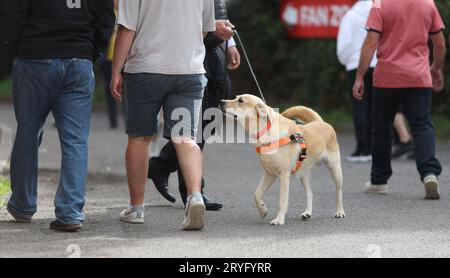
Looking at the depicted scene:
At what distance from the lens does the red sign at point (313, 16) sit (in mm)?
16094

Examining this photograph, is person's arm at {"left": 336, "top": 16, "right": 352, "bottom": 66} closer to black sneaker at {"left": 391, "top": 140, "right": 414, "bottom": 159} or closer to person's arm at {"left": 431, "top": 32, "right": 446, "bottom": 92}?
black sneaker at {"left": 391, "top": 140, "right": 414, "bottom": 159}

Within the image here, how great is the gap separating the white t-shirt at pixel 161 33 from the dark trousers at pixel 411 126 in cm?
254

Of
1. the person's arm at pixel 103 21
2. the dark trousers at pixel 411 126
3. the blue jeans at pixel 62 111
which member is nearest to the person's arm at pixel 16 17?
the blue jeans at pixel 62 111

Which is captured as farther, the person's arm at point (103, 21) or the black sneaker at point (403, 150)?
the black sneaker at point (403, 150)

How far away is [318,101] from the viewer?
16.6 metres

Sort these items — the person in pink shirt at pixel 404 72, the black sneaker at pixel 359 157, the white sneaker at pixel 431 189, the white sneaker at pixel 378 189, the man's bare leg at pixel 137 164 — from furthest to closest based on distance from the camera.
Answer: the black sneaker at pixel 359 157 < the white sneaker at pixel 378 189 < the person in pink shirt at pixel 404 72 < the white sneaker at pixel 431 189 < the man's bare leg at pixel 137 164

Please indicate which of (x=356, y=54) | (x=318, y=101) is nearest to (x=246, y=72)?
(x=318, y=101)

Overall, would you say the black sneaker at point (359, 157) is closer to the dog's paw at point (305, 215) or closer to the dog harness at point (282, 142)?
the dog's paw at point (305, 215)

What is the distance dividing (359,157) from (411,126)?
2776 millimetres

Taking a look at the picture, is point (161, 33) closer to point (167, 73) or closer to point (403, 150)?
point (167, 73)

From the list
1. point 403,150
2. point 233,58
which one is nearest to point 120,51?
point 233,58

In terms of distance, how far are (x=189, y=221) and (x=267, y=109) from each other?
0.96 meters

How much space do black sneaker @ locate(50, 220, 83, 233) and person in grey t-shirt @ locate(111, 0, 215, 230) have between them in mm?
661
